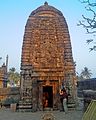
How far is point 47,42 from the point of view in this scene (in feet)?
58.0

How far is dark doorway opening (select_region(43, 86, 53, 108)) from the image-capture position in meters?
17.2

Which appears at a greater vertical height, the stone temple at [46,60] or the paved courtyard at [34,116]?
the stone temple at [46,60]

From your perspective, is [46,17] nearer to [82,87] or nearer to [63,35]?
[63,35]

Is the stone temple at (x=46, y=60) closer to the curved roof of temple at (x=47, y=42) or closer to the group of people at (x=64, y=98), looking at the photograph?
the curved roof of temple at (x=47, y=42)

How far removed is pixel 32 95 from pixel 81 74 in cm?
5354

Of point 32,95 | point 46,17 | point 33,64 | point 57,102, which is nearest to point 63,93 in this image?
point 57,102

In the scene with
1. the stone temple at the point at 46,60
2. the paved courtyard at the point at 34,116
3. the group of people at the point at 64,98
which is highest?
the stone temple at the point at 46,60

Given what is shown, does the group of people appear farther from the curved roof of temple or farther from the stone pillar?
the curved roof of temple

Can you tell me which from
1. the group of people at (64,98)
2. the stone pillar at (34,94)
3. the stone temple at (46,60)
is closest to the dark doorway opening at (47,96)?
the stone temple at (46,60)

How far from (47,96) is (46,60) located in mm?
2737

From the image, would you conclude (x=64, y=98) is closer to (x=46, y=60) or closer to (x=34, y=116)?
(x=34, y=116)

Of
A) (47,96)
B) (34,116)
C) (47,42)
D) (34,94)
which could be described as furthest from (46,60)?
(34,116)

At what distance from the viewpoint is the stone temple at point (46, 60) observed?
1638 cm

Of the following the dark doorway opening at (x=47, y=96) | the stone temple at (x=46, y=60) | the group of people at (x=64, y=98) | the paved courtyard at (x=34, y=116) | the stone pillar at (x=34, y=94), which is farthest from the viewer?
the dark doorway opening at (x=47, y=96)
